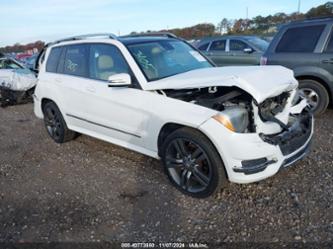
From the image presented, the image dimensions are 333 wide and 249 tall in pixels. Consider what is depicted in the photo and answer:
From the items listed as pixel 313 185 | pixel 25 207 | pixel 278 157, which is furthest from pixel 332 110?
pixel 25 207

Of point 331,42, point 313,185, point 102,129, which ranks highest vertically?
point 331,42

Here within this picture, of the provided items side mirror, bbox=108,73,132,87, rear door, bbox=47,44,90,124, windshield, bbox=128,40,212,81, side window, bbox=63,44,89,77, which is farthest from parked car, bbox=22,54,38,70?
side mirror, bbox=108,73,132,87

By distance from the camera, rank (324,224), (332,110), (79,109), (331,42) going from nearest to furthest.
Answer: (324,224) → (79,109) → (331,42) → (332,110)

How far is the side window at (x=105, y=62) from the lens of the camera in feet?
14.3

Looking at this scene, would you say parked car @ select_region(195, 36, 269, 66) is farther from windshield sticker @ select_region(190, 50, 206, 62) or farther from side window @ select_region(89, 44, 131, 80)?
side window @ select_region(89, 44, 131, 80)

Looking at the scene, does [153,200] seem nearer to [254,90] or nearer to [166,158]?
[166,158]

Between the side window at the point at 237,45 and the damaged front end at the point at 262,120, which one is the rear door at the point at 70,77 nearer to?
the damaged front end at the point at 262,120

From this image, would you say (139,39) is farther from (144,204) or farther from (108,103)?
(144,204)

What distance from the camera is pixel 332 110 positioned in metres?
6.99

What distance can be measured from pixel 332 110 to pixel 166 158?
4.78 meters

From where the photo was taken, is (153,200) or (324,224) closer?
(324,224)

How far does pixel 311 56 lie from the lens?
622cm

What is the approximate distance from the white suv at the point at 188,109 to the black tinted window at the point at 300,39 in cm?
250

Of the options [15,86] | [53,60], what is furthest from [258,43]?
[15,86]
